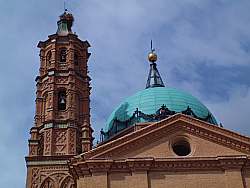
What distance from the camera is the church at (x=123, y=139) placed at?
2322 cm

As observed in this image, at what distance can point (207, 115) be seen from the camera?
3447 cm

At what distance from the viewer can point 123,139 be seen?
2375cm

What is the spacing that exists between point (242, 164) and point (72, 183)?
10.5 meters

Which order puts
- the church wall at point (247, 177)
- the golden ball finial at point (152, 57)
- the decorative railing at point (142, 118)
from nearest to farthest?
Answer: the church wall at point (247, 177), the decorative railing at point (142, 118), the golden ball finial at point (152, 57)

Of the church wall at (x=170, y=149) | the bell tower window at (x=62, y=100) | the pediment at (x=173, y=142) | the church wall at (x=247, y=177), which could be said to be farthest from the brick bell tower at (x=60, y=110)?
the church wall at (x=247, y=177)

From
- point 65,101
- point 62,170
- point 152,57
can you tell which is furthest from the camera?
point 152,57

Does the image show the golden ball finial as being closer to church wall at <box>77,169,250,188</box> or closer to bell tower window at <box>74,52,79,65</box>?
bell tower window at <box>74,52,79,65</box>

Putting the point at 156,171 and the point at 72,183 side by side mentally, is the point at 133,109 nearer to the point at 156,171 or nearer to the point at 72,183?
the point at 72,183

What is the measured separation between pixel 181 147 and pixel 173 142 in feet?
1.80

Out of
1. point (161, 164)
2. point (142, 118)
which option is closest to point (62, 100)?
point (142, 118)

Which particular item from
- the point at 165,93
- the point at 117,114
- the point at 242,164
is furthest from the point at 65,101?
the point at 242,164

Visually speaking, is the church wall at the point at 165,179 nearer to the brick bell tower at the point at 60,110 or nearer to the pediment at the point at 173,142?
the pediment at the point at 173,142

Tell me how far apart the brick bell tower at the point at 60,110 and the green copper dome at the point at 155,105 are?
2590 millimetres

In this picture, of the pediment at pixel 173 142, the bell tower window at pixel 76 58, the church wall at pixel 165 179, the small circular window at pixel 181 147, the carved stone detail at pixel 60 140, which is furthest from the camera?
the bell tower window at pixel 76 58
